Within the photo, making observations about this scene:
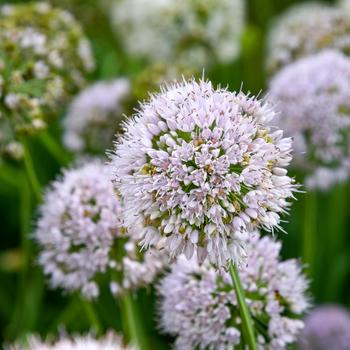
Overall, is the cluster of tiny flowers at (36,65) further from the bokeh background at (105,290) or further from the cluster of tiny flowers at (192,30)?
the cluster of tiny flowers at (192,30)

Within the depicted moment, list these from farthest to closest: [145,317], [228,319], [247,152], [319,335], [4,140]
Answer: [145,317] < [319,335] < [4,140] < [228,319] < [247,152]

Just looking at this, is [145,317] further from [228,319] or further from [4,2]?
[4,2]

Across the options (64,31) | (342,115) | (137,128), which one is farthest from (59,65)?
(137,128)

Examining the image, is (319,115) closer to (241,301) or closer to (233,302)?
(233,302)

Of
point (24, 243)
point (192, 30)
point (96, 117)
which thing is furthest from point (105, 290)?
point (192, 30)

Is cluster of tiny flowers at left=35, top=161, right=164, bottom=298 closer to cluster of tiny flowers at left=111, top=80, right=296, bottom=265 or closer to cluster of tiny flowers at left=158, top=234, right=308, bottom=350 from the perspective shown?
cluster of tiny flowers at left=158, top=234, right=308, bottom=350

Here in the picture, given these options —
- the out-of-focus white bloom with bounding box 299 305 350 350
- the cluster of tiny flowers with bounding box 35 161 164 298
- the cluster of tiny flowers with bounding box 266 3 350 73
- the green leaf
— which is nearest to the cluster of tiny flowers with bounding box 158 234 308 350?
the cluster of tiny flowers with bounding box 35 161 164 298

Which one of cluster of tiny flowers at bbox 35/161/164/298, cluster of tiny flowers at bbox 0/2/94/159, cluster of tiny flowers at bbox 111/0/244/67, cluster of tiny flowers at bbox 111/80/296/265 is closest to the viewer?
cluster of tiny flowers at bbox 111/80/296/265
